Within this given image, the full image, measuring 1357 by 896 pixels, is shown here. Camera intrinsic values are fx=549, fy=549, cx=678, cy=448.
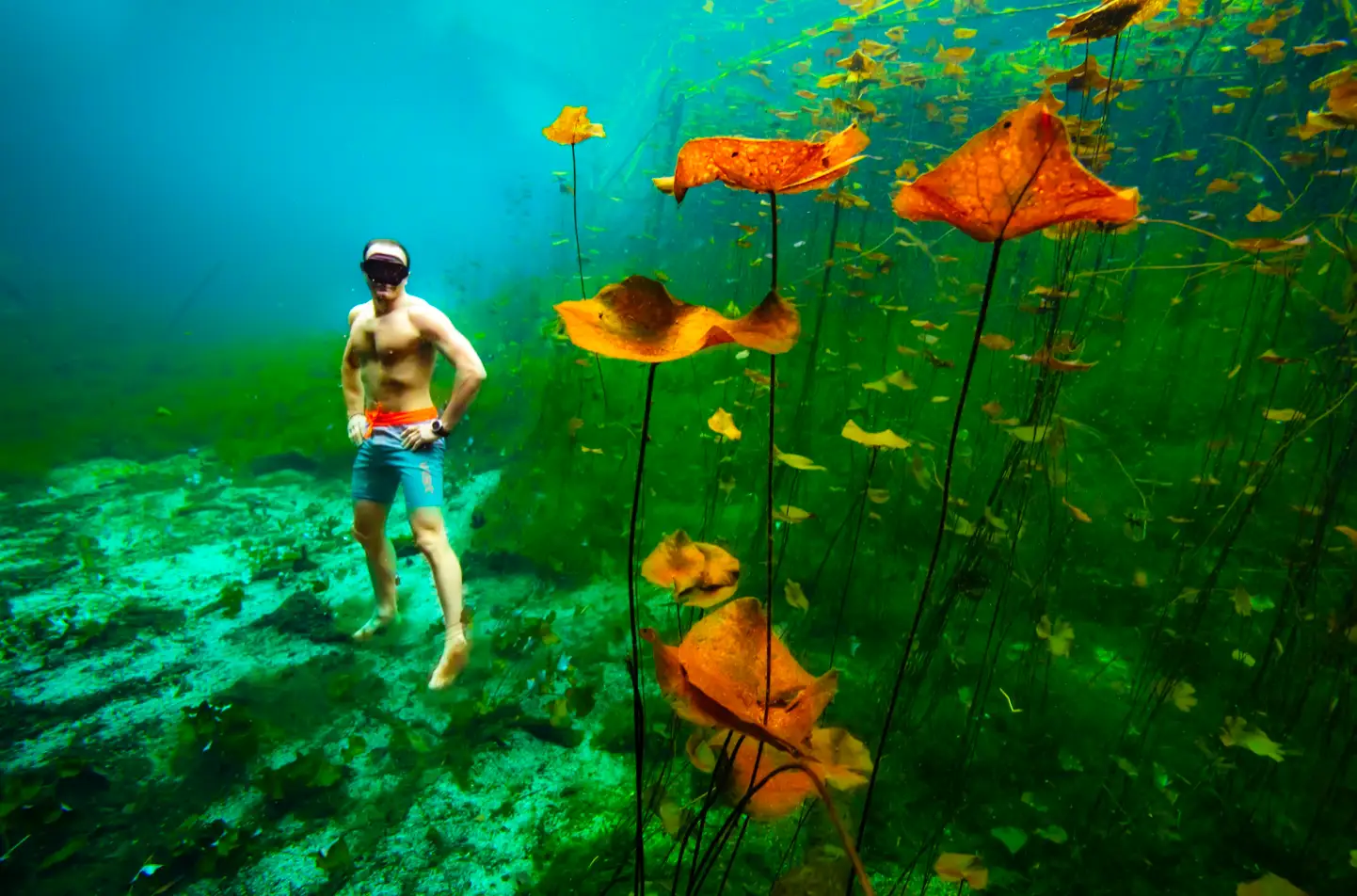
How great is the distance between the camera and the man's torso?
2.65 metres

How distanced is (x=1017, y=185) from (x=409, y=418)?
2729 mm

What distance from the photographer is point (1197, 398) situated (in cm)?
448

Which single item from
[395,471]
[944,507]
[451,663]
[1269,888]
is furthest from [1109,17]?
[451,663]

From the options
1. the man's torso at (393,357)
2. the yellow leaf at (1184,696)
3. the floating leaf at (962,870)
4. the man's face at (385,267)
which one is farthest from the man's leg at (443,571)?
the yellow leaf at (1184,696)

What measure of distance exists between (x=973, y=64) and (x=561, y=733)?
1481 cm

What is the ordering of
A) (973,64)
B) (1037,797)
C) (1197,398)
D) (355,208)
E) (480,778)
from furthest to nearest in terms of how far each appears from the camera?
(355,208) < (973,64) < (1197,398) < (480,778) < (1037,797)

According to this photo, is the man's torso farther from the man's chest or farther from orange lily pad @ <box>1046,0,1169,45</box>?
orange lily pad @ <box>1046,0,1169,45</box>

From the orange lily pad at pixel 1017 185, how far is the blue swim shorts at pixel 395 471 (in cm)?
257

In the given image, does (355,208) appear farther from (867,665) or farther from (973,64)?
(867,665)

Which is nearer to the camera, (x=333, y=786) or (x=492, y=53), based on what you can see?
(x=333, y=786)

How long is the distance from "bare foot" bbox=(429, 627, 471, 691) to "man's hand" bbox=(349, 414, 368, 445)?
109cm

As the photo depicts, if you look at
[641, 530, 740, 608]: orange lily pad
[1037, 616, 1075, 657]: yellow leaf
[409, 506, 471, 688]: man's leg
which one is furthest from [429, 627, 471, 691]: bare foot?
[1037, 616, 1075, 657]: yellow leaf

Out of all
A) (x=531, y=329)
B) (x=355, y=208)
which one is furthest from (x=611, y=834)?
(x=355, y=208)

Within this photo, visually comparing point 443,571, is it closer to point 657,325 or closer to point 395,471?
point 395,471
